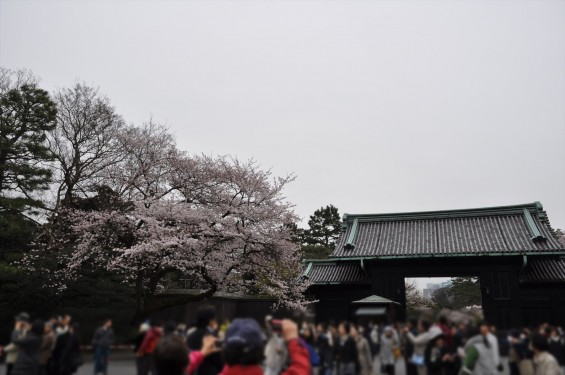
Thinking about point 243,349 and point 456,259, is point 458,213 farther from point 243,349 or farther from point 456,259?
point 243,349

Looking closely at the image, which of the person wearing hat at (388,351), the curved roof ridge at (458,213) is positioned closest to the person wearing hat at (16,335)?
the person wearing hat at (388,351)

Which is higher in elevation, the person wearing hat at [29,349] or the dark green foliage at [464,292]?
the dark green foliage at [464,292]

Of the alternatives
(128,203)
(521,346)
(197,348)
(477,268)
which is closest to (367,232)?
(477,268)

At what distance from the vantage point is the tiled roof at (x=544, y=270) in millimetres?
18344

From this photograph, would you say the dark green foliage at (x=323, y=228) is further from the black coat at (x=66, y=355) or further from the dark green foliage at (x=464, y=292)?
the black coat at (x=66, y=355)

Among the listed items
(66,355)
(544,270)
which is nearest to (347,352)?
(66,355)

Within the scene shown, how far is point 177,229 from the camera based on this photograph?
20.4m

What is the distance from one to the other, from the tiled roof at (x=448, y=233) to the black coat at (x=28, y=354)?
15496 mm

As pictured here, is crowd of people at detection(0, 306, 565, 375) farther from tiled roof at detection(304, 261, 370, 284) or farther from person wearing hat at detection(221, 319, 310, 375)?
tiled roof at detection(304, 261, 370, 284)

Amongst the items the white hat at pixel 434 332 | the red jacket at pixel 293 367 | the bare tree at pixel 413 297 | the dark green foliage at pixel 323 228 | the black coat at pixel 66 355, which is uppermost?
the dark green foliage at pixel 323 228

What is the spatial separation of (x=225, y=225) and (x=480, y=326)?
14.2 meters

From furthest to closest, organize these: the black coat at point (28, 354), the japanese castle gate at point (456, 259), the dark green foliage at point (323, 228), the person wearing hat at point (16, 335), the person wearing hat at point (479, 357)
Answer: the dark green foliage at point (323, 228)
the japanese castle gate at point (456, 259)
the person wearing hat at point (16, 335)
the person wearing hat at point (479, 357)
the black coat at point (28, 354)

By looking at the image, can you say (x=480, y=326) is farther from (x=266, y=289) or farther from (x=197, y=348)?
(x=266, y=289)

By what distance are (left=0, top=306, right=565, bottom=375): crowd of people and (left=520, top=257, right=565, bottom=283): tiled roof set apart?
8962 millimetres
